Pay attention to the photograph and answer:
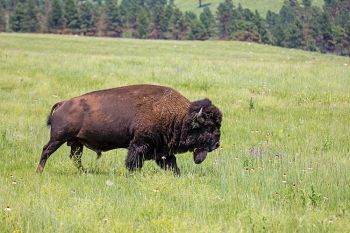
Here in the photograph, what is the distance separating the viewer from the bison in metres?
8.98

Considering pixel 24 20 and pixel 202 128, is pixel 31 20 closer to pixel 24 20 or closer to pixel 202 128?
pixel 24 20

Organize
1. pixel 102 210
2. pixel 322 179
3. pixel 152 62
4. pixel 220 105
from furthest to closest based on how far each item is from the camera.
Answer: pixel 152 62
pixel 220 105
pixel 322 179
pixel 102 210

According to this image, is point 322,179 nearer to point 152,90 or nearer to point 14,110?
point 152,90

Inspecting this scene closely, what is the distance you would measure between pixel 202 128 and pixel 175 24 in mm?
123429

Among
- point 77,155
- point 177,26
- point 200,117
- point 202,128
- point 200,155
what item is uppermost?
point 200,117

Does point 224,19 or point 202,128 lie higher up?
point 202,128

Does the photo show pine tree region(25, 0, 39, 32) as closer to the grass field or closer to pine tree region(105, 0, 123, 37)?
pine tree region(105, 0, 123, 37)

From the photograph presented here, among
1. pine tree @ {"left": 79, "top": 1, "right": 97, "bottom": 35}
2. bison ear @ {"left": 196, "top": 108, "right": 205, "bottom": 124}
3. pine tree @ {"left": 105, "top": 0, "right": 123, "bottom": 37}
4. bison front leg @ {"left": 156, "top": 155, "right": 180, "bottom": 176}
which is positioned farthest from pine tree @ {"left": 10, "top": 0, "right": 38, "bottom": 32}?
bison ear @ {"left": 196, "top": 108, "right": 205, "bottom": 124}

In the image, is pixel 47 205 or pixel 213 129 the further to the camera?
pixel 213 129

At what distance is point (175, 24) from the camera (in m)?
130

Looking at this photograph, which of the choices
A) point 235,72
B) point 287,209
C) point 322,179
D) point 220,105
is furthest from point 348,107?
point 287,209

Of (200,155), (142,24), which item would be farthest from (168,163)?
(142,24)

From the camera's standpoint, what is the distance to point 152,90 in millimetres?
9391

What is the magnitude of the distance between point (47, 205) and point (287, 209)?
2859 millimetres
